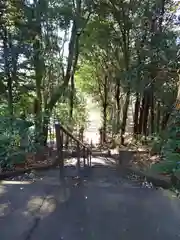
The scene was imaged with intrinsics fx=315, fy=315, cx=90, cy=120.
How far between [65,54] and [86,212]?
7457 millimetres

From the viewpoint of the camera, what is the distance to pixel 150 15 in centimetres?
818

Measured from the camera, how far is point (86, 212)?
8.25ft

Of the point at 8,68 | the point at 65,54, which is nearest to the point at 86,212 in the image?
the point at 8,68

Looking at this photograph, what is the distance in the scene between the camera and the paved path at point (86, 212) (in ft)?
7.13

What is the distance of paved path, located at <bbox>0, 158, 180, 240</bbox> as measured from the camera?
7.13 feet

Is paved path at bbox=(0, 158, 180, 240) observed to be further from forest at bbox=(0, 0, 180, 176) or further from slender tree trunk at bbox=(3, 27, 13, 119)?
slender tree trunk at bbox=(3, 27, 13, 119)

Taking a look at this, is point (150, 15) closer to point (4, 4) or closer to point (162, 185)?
point (4, 4)

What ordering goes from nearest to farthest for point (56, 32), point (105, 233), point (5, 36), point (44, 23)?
point (105, 233) → point (5, 36) → point (44, 23) → point (56, 32)

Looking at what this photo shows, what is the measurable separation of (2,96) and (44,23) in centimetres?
222

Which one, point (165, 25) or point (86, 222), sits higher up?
point (165, 25)

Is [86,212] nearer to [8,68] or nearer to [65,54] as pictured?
[8,68]

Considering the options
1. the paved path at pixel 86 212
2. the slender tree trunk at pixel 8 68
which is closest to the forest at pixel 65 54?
the slender tree trunk at pixel 8 68

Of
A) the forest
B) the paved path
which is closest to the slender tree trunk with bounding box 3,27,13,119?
the forest

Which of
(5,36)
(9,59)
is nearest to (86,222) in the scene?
(9,59)
